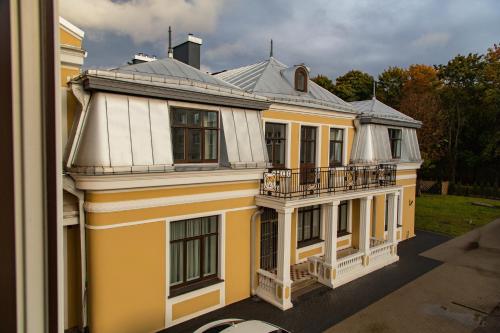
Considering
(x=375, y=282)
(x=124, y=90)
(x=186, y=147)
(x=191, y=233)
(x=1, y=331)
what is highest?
(x=124, y=90)

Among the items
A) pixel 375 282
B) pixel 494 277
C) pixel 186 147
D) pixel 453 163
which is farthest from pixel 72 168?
pixel 453 163

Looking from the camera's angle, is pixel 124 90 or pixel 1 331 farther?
pixel 124 90

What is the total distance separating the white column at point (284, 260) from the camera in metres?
9.12

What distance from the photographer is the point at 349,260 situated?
11297 millimetres

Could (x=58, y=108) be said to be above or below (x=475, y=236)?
above

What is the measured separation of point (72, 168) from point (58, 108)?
262 inches

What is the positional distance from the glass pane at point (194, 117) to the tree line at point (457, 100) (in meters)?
25.4

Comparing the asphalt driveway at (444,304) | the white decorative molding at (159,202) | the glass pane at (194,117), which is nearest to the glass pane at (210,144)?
the glass pane at (194,117)

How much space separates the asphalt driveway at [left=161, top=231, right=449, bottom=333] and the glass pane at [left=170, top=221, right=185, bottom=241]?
2.10m

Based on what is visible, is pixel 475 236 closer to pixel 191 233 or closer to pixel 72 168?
pixel 191 233

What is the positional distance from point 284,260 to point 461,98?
33300mm

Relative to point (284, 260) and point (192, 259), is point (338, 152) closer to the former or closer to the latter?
point (284, 260)

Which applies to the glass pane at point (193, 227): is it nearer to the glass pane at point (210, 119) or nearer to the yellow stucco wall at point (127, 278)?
the yellow stucco wall at point (127, 278)

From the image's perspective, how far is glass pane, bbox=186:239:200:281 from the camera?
8.54 metres
